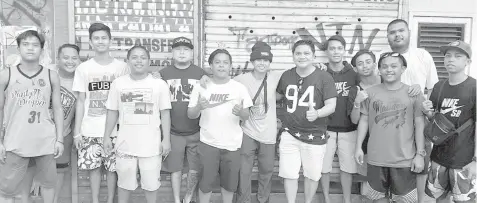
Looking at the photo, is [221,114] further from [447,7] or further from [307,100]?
[447,7]

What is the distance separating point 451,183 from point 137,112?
11.0ft

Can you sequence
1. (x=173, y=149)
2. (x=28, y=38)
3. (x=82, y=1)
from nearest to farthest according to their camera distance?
(x=28, y=38) → (x=173, y=149) → (x=82, y=1)

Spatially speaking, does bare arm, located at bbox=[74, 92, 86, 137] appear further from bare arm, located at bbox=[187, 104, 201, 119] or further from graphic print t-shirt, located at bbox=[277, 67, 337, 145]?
graphic print t-shirt, located at bbox=[277, 67, 337, 145]

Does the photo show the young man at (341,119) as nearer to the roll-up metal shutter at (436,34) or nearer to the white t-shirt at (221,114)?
the white t-shirt at (221,114)

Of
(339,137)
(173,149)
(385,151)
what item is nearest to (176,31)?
(173,149)

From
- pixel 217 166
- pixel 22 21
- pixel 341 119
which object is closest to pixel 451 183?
pixel 341 119

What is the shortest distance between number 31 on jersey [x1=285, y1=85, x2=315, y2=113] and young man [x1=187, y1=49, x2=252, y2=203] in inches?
19.7

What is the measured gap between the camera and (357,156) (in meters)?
4.43

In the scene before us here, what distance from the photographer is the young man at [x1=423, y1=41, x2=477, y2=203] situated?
387 cm

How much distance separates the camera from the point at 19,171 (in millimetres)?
4020

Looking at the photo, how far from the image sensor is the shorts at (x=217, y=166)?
4242 millimetres

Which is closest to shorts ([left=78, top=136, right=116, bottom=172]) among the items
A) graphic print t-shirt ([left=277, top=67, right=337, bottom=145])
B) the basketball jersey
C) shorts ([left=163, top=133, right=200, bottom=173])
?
the basketball jersey

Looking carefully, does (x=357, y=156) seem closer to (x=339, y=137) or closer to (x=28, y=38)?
(x=339, y=137)

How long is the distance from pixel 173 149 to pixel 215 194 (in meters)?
1.31
